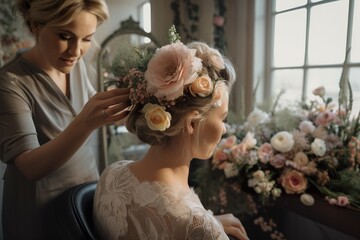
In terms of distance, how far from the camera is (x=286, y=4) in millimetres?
1847

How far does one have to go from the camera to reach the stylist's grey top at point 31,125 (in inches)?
31.0

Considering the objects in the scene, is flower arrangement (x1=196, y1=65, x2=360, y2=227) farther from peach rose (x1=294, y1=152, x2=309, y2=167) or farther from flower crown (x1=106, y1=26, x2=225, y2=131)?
flower crown (x1=106, y1=26, x2=225, y2=131)

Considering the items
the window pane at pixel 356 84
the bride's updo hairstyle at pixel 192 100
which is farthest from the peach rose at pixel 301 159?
the bride's updo hairstyle at pixel 192 100

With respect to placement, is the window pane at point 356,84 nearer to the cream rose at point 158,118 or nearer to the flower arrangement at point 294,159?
the flower arrangement at point 294,159

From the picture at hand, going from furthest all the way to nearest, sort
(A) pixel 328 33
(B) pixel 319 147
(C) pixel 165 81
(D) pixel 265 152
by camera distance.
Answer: (A) pixel 328 33, (D) pixel 265 152, (B) pixel 319 147, (C) pixel 165 81

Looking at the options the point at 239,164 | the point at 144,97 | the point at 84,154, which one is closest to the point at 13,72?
the point at 84,154

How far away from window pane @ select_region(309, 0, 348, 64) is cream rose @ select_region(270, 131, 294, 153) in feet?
2.19

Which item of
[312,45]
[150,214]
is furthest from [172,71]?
[312,45]

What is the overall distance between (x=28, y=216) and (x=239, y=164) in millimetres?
883

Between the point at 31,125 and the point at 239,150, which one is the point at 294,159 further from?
the point at 31,125

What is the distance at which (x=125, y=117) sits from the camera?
78cm

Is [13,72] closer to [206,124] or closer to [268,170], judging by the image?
[206,124]

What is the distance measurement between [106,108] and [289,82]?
4.92 feet

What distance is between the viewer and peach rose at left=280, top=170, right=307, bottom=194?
1.17 metres
